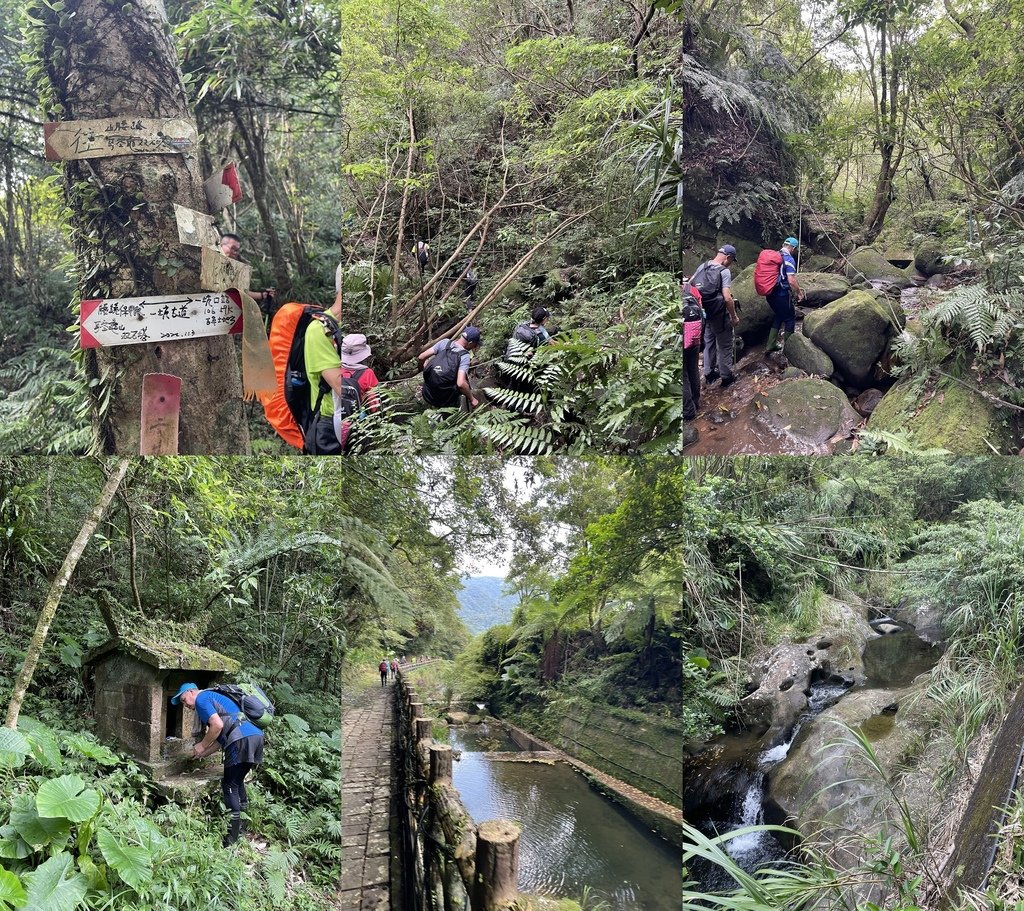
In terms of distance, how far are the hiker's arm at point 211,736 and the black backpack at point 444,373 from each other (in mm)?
1987

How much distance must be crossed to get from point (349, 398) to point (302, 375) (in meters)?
0.27

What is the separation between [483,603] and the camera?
3.13m

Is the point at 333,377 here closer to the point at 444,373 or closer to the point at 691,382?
the point at 444,373

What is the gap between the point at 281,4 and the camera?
3.28 m

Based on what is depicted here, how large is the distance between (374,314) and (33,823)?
2714 millimetres

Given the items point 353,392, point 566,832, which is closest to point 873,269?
point 353,392

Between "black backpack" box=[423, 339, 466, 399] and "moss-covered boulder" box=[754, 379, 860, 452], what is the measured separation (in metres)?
1.47

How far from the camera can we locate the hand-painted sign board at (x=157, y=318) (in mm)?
3227

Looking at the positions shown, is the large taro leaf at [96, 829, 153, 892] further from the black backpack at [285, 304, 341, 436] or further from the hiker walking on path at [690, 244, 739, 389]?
the hiker walking on path at [690, 244, 739, 389]

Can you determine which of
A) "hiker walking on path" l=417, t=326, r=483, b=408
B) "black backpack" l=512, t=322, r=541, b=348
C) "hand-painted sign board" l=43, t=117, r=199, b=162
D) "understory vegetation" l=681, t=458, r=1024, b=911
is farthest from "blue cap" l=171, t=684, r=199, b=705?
"hand-painted sign board" l=43, t=117, r=199, b=162

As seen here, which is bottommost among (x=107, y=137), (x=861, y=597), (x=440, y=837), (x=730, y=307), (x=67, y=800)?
(x=440, y=837)

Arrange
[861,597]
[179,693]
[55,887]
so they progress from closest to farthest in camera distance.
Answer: [55,887], [179,693], [861,597]

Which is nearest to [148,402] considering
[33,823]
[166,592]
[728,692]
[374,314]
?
[166,592]

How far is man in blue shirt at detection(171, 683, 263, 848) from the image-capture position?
10.7 feet
